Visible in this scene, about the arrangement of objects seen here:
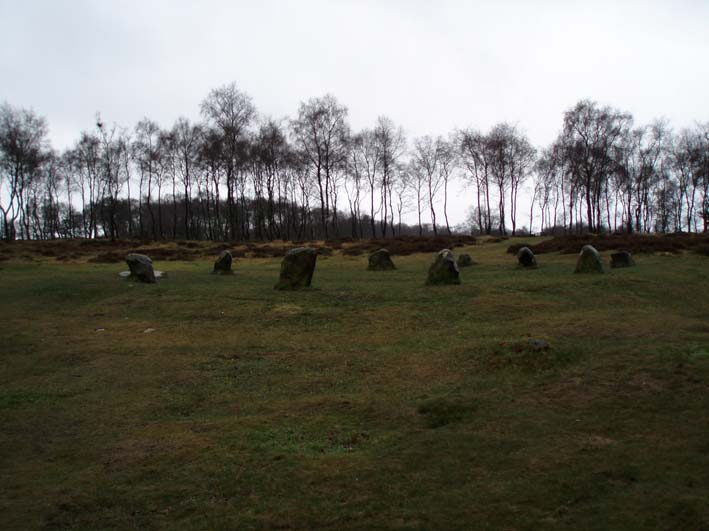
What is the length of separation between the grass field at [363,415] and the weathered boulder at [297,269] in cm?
335

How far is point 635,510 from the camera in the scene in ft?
16.4

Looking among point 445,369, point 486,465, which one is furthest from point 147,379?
point 486,465

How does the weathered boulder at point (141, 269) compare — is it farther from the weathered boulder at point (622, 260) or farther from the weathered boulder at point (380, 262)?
the weathered boulder at point (622, 260)

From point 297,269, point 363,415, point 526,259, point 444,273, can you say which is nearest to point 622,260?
point 526,259

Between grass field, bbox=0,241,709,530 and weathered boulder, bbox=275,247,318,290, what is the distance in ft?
11.0

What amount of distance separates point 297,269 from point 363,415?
1281cm

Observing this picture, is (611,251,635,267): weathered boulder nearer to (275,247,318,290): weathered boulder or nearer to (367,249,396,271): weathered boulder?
(367,249,396,271): weathered boulder

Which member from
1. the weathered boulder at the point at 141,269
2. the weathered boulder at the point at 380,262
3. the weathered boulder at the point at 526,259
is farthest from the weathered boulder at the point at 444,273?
the weathered boulder at the point at 141,269

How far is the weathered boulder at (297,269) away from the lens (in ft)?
68.3

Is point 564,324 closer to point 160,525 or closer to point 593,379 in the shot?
point 593,379

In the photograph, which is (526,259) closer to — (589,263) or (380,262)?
(589,263)

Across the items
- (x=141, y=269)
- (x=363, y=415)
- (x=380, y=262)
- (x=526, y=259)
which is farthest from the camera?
(x=380, y=262)

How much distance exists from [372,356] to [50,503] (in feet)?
22.9

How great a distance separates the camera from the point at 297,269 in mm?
20875
